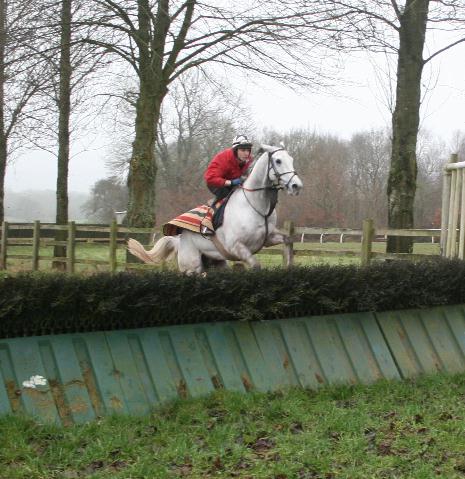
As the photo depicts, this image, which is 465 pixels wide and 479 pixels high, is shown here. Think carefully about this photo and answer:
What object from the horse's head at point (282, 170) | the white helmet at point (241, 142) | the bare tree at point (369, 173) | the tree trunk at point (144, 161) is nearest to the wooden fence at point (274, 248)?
the tree trunk at point (144, 161)

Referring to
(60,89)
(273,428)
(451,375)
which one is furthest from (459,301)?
(60,89)

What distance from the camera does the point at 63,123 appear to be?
71.4 feet

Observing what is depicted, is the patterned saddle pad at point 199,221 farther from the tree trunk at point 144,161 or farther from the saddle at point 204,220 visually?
the tree trunk at point 144,161

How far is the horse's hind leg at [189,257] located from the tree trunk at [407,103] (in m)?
5.21

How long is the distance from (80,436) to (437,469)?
2410 mm

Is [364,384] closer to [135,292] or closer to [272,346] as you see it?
[272,346]

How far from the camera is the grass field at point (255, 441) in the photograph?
4203 millimetres

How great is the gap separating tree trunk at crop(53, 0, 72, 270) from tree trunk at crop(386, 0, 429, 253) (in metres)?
7.15

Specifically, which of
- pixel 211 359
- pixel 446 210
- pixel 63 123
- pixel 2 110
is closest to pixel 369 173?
pixel 63 123

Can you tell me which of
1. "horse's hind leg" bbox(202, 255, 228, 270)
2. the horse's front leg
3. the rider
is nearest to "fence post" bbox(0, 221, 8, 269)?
"horse's hind leg" bbox(202, 255, 228, 270)

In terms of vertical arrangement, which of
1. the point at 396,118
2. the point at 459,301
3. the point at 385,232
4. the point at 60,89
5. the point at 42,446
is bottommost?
the point at 42,446

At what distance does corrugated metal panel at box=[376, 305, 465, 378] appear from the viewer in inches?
276

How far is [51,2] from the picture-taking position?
14.5m

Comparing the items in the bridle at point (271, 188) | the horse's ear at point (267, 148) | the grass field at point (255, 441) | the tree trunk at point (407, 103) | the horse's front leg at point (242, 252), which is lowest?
the grass field at point (255, 441)
